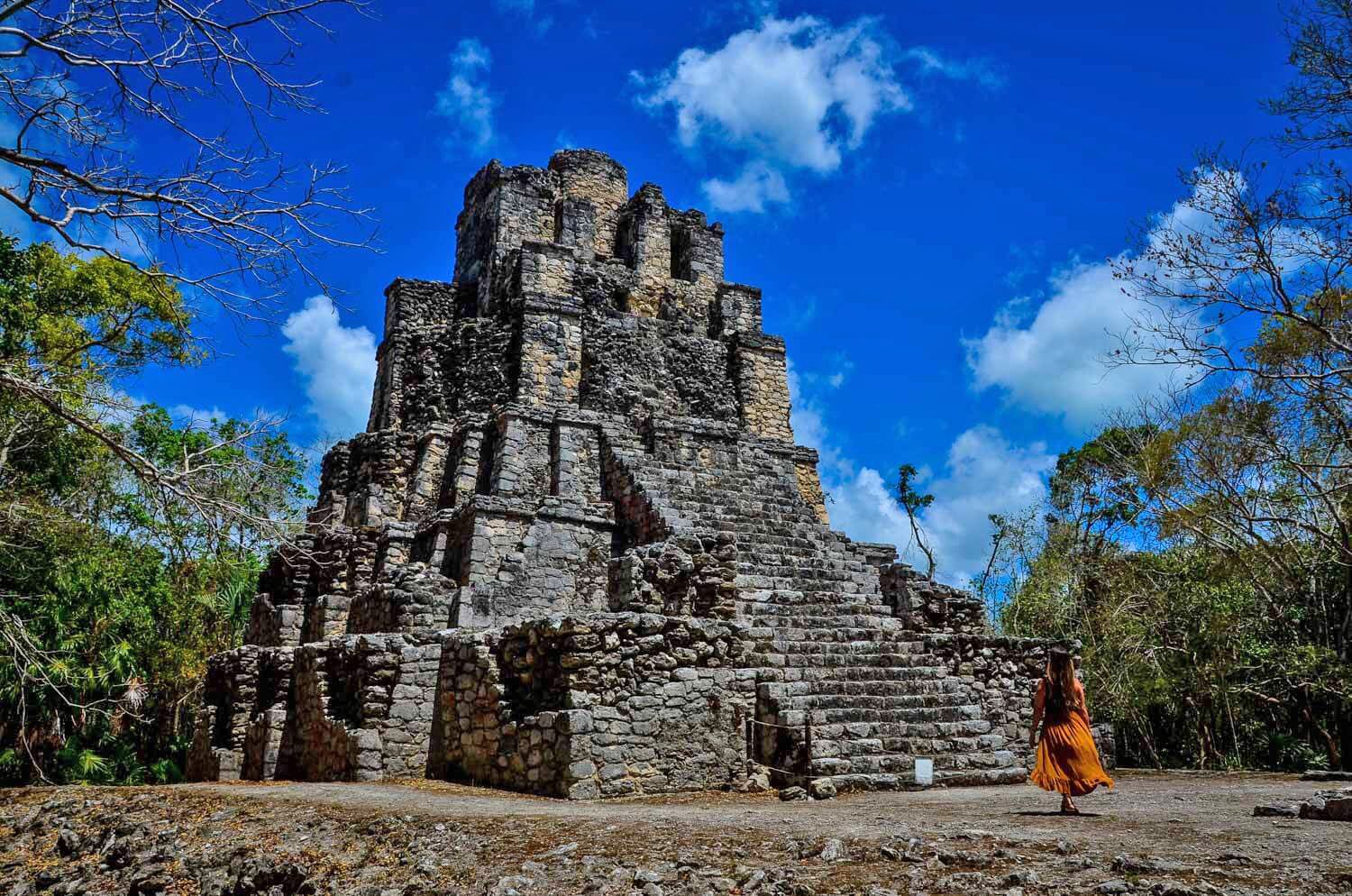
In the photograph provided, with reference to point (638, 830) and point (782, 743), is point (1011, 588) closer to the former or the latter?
point (782, 743)

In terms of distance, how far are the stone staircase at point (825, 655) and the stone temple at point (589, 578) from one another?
0.03 meters

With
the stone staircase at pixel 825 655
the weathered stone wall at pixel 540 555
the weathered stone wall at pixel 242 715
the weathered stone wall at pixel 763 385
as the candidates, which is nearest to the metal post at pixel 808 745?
the stone staircase at pixel 825 655

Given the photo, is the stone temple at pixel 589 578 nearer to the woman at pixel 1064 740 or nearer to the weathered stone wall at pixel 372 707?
the weathered stone wall at pixel 372 707

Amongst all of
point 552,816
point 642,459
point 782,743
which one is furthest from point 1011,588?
point 552,816

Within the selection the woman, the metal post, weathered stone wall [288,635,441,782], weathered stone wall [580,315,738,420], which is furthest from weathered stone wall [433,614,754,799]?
weathered stone wall [580,315,738,420]

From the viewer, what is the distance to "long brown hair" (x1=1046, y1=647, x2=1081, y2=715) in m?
6.21

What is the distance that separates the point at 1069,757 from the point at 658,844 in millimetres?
2923

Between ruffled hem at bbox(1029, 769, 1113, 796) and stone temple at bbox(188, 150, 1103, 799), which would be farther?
stone temple at bbox(188, 150, 1103, 799)

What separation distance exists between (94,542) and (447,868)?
43.2ft

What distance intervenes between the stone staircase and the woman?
2.10 meters

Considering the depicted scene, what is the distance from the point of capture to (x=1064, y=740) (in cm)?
606

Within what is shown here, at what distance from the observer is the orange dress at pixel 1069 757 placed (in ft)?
19.5

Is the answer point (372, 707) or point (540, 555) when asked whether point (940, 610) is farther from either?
point (372, 707)

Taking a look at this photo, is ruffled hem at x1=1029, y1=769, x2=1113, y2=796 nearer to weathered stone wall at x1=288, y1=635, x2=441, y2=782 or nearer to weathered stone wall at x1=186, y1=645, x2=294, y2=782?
weathered stone wall at x1=288, y1=635, x2=441, y2=782
